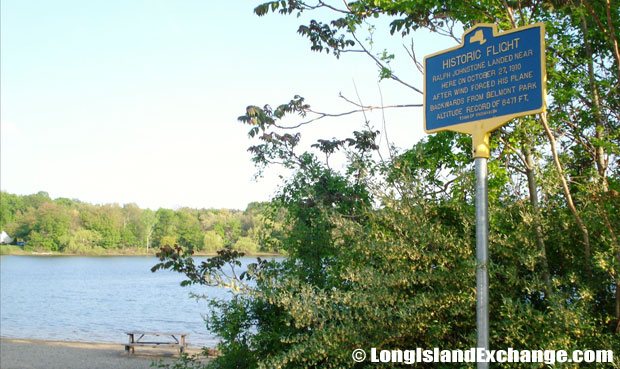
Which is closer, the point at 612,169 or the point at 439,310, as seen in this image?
the point at 439,310

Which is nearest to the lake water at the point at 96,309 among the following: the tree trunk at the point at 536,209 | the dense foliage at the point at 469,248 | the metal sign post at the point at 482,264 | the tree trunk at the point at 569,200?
the dense foliage at the point at 469,248

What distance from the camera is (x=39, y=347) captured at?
18.7m

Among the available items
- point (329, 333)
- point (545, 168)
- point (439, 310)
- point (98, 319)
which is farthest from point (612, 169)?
point (98, 319)

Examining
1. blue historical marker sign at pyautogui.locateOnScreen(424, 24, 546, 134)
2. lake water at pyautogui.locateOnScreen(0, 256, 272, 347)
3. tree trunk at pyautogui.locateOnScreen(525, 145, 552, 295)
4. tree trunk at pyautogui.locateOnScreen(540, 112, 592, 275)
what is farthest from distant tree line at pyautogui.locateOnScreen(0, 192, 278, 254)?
tree trunk at pyautogui.locateOnScreen(540, 112, 592, 275)

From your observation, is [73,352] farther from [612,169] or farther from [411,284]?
[612,169]

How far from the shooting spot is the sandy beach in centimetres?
1508

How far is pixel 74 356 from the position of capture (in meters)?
17.0

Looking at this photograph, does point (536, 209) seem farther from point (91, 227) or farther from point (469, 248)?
point (91, 227)

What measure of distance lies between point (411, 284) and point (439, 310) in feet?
1.08

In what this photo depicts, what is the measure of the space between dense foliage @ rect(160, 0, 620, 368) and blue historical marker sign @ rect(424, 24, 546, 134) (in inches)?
19.1

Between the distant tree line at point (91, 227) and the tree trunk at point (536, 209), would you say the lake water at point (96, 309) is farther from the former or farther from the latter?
the distant tree line at point (91, 227)

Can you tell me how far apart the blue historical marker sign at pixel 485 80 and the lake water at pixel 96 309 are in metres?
10.5

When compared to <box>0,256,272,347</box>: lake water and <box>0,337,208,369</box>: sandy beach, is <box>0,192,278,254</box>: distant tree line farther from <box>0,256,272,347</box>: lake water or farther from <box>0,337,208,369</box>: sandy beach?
<box>0,337,208,369</box>: sandy beach

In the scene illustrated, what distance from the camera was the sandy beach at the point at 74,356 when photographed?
15.1 metres
